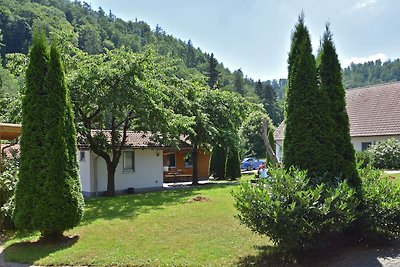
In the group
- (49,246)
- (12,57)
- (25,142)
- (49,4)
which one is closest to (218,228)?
(49,246)

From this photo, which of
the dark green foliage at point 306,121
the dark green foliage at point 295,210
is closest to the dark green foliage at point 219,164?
the dark green foliage at point 306,121

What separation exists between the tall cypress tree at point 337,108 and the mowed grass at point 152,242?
2.23m

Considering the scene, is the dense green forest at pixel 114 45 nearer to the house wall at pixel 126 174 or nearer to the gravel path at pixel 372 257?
the house wall at pixel 126 174

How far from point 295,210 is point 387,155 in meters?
20.1

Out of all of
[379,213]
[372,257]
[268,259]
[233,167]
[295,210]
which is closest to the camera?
[295,210]

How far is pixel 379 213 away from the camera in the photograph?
7.21m

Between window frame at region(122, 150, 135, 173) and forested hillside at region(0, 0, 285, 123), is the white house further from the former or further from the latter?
forested hillside at region(0, 0, 285, 123)

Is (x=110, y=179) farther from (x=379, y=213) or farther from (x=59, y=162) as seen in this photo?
(x=379, y=213)

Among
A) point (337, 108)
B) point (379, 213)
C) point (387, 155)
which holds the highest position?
point (337, 108)

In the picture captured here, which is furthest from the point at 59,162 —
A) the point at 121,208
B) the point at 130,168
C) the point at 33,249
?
the point at 130,168

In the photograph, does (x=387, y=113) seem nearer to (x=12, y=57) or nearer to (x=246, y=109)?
(x=246, y=109)

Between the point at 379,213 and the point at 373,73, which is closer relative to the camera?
the point at 379,213

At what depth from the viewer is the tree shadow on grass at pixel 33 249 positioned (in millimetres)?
8146

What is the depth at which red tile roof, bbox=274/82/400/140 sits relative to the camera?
27.4m
